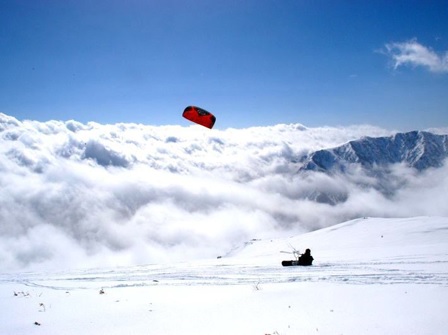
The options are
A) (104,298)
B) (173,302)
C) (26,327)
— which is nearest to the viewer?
(26,327)

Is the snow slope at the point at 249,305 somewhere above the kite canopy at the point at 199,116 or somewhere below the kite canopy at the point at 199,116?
below

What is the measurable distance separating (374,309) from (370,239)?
74.3 feet

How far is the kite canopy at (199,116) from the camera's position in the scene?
1156 inches

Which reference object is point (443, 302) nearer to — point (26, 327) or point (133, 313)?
point (133, 313)

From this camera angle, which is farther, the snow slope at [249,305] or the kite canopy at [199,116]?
the kite canopy at [199,116]

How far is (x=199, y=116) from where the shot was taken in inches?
1168

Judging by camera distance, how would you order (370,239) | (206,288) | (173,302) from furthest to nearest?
(370,239) < (206,288) < (173,302)

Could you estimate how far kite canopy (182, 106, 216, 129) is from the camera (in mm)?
29359

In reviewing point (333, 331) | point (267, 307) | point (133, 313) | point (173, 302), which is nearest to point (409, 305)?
point (333, 331)

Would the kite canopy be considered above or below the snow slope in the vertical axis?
above

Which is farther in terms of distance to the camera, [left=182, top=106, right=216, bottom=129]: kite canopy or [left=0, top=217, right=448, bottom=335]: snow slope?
[left=182, top=106, right=216, bottom=129]: kite canopy

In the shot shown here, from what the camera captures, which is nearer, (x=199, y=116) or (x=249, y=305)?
(x=249, y=305)

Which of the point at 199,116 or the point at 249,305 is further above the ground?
the point at 199,116

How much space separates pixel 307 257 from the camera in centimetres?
1656
